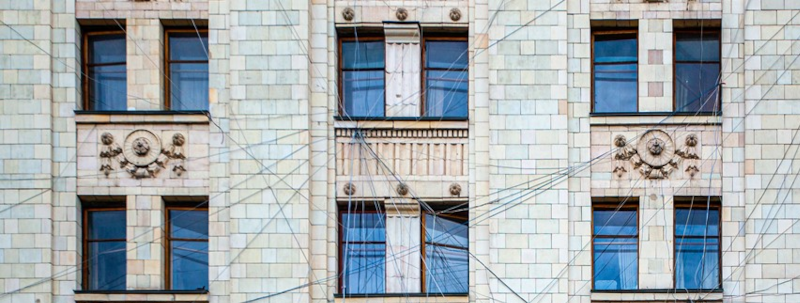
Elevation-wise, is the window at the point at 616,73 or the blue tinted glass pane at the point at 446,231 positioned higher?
the window at the point at 616,73

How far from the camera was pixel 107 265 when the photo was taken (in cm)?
2117

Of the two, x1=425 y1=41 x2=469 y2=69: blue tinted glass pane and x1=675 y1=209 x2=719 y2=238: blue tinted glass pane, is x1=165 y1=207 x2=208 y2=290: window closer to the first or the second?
x1=425 y1=41 x2=469 y2=69: blue tinted glass pane

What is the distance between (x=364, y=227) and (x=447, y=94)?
2790 mm

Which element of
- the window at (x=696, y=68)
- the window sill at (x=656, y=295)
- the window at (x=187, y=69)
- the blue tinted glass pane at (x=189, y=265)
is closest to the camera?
the window sill at (x=656, y=295)

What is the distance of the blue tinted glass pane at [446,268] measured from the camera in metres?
21.0

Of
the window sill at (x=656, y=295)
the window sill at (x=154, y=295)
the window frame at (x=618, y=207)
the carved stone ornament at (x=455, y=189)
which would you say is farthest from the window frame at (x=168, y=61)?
the window sill at (x=656, y=295)

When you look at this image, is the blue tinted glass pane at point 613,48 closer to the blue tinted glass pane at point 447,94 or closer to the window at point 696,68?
the window at point 696,68

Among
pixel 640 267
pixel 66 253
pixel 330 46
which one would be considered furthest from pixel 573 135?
pixel 66 253

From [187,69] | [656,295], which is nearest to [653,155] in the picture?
[656,295]

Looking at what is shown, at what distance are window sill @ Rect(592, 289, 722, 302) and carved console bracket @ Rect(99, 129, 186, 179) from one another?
24.6 feet

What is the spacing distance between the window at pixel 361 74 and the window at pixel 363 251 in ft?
6.31

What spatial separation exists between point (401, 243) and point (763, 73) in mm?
6855

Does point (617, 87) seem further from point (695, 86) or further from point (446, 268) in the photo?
point (446, 268)

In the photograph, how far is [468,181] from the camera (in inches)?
822
